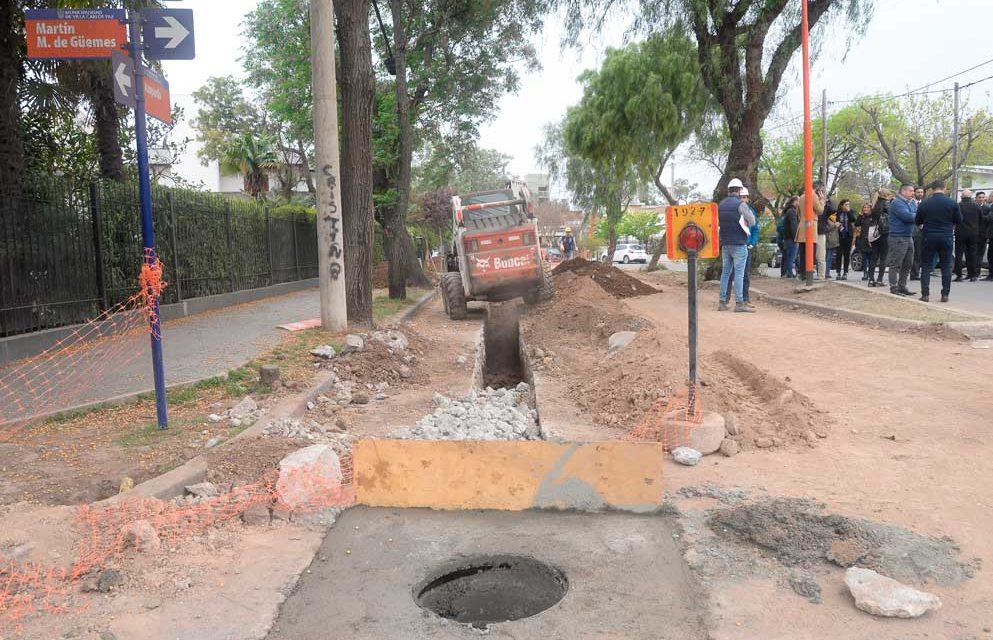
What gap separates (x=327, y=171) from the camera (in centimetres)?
965

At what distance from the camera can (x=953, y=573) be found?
3131 mm

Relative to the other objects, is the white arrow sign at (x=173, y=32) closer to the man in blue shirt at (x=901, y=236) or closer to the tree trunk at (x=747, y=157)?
the man in blue shirt at (x=901, y=236)

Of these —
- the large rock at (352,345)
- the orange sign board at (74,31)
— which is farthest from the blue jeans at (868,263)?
the orange sign board at (74,31)

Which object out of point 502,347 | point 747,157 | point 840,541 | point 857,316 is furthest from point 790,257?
point 840,541

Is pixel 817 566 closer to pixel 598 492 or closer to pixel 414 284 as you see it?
pixel 598 492

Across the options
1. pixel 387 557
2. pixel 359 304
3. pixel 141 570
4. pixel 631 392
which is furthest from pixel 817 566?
pixel 359 304

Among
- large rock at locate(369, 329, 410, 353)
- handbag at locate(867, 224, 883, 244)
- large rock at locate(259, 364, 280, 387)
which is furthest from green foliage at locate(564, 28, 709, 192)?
large rock at locate(259, 364, 280, 387)

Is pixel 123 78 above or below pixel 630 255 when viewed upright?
above

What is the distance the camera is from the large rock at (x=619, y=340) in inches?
332

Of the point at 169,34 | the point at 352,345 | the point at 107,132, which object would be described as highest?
the point at 107,132

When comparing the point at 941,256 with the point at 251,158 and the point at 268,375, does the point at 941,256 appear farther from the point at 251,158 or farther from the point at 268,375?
the point at 251,158

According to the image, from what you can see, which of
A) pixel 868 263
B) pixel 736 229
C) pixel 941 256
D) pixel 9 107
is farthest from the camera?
pixel 868 263

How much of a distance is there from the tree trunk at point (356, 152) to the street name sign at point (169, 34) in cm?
513

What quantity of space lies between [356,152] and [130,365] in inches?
181
